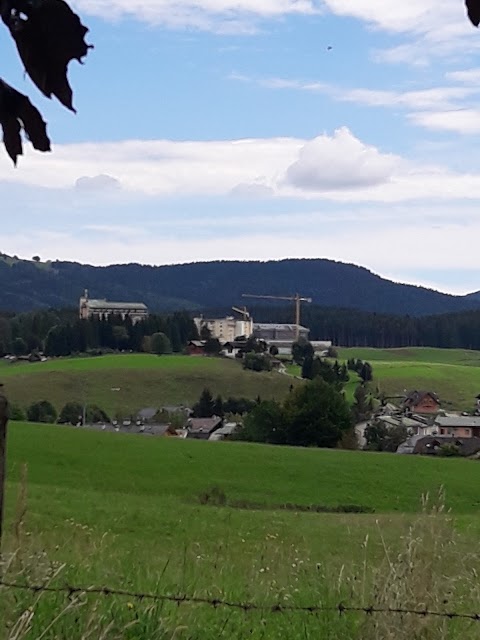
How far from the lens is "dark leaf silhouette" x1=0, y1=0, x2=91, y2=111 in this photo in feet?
5.09

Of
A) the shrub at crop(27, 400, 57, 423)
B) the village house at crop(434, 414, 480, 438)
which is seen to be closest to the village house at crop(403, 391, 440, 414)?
the village house at crop(434, 414, 480, 438)

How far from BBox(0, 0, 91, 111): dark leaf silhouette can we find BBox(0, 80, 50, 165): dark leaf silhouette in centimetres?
8

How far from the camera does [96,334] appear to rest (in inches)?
3844

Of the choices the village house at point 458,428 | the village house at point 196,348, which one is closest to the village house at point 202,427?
the village house at point 458,428

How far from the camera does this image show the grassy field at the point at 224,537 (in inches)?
164

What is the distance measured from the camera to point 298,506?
86.1 ft

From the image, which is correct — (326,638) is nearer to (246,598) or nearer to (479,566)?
(246,598)

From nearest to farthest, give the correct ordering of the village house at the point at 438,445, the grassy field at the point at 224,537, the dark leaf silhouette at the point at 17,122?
1. the dark leaf silhouette at the point at 17,122
2. the grassy field at the point at 224,537
3. the village house at the point at 438,445

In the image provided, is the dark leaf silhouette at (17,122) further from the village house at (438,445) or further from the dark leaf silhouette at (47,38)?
the village house at (438,445)

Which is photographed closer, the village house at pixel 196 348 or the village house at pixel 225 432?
the village house at pixel 225 432

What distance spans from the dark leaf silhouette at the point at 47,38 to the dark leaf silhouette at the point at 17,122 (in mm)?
79

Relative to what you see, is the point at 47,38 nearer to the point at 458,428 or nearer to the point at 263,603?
the point at 263,603

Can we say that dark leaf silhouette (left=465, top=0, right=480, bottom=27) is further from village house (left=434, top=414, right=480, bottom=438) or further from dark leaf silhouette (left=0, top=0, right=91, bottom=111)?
village house (left=434, top=414, right=480, bottom=438)

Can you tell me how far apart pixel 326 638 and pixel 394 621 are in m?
0.58
